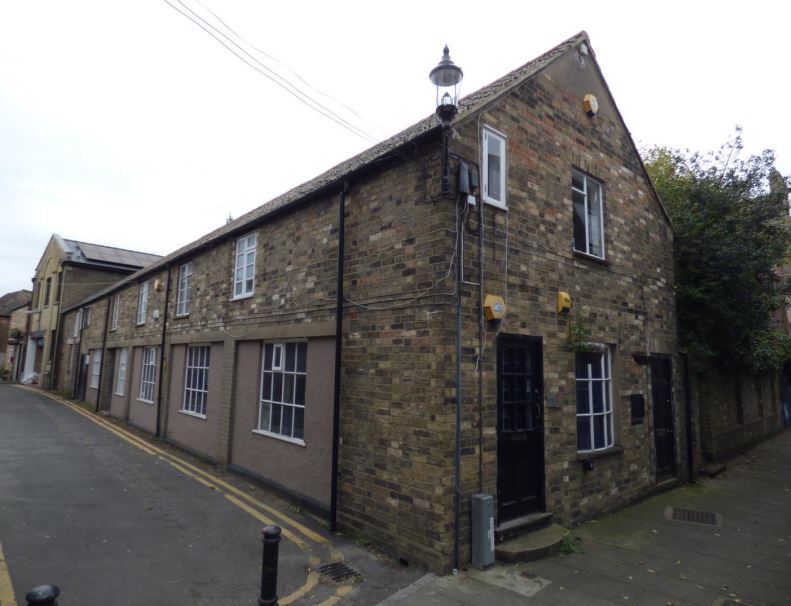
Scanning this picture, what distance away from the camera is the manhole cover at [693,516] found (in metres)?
7.39

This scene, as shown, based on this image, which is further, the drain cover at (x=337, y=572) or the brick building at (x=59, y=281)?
the brick building at (x=59, y=281)

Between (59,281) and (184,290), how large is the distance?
21626 mm

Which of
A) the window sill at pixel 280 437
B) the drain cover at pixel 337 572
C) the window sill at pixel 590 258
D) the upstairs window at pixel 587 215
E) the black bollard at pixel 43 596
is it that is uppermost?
the upstairs window at pixel 587 215

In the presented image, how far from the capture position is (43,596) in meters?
2.66

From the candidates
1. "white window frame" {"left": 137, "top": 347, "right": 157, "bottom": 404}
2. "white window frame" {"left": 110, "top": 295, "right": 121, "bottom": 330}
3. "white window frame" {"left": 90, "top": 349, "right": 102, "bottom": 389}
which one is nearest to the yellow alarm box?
"white window frame" {"left": 137, "top": 347, "right": 157, "bottom": 404}

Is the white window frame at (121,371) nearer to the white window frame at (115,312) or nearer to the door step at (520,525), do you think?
the white window frame at (115,312)

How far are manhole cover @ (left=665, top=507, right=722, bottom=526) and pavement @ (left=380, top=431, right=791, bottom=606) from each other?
0.16ft

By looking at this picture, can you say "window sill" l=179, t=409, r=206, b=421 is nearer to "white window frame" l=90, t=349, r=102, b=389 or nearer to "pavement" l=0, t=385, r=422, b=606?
"pavement" l=0, t=385, r=422, b=606

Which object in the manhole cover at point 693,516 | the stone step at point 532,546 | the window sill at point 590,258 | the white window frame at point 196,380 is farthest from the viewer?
the white window frame at point 196,380

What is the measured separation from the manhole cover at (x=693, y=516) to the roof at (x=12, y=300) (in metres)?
49.0

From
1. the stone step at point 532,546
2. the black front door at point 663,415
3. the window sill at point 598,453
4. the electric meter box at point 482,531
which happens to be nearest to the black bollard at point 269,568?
the electric meter box at point 482,531

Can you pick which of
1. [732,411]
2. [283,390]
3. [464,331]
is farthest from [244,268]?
[732,411]

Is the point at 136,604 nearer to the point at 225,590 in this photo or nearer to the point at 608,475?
the point at 225,590

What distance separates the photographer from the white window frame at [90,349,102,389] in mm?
20125
